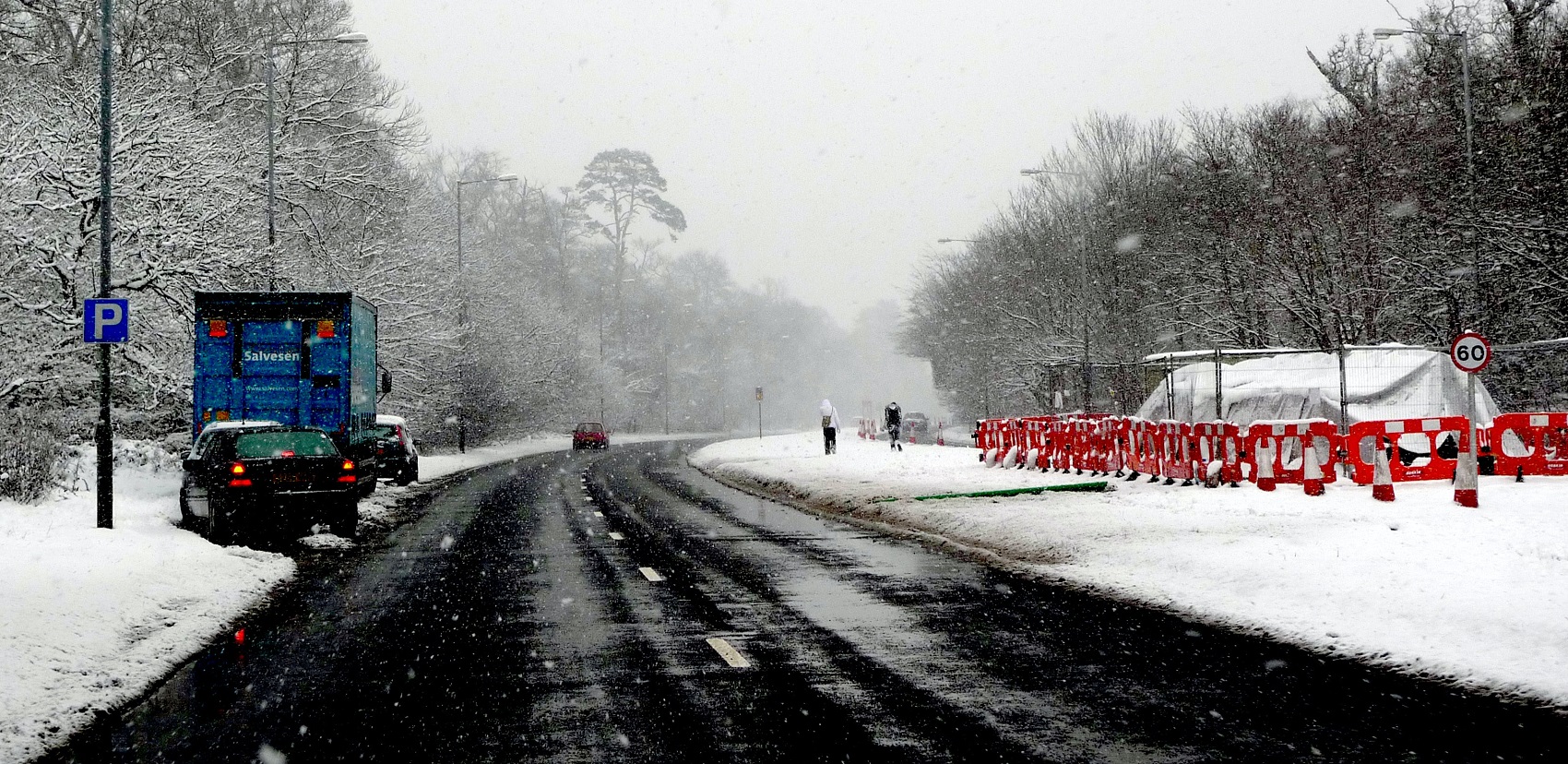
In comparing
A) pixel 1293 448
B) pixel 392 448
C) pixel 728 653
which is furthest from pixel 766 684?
pixel 392 448

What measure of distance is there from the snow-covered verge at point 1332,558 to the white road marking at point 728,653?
3417 mm

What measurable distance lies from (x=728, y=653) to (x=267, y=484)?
31.3 ft

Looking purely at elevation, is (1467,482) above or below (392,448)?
below

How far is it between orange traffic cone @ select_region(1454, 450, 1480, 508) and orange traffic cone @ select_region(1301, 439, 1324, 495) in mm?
2177

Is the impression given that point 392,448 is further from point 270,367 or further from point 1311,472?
point 1311,472

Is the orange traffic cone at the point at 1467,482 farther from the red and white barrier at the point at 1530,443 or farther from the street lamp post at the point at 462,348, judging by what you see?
the street lamp post at the point at 462,348

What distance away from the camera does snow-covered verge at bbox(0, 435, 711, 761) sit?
23.7 feet

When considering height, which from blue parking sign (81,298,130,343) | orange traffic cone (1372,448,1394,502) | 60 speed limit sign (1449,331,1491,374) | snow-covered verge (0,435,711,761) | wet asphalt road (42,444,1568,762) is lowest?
wet asphalt road (42,444,1568,762)

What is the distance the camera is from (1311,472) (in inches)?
692

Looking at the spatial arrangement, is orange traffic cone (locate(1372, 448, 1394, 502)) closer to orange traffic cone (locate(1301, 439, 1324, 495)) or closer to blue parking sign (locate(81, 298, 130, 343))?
orange traffic cone (locate(1301, 439, 1324, 495))

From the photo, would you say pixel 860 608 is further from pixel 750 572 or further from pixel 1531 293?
pixel 1531 293

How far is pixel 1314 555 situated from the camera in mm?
11688

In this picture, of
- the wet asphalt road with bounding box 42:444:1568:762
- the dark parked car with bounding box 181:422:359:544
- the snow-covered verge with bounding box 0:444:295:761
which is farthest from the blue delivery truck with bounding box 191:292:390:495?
the wet asphalt road with bounding box 42:444:1568:762

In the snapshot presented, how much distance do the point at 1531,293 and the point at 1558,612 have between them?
24.5m
